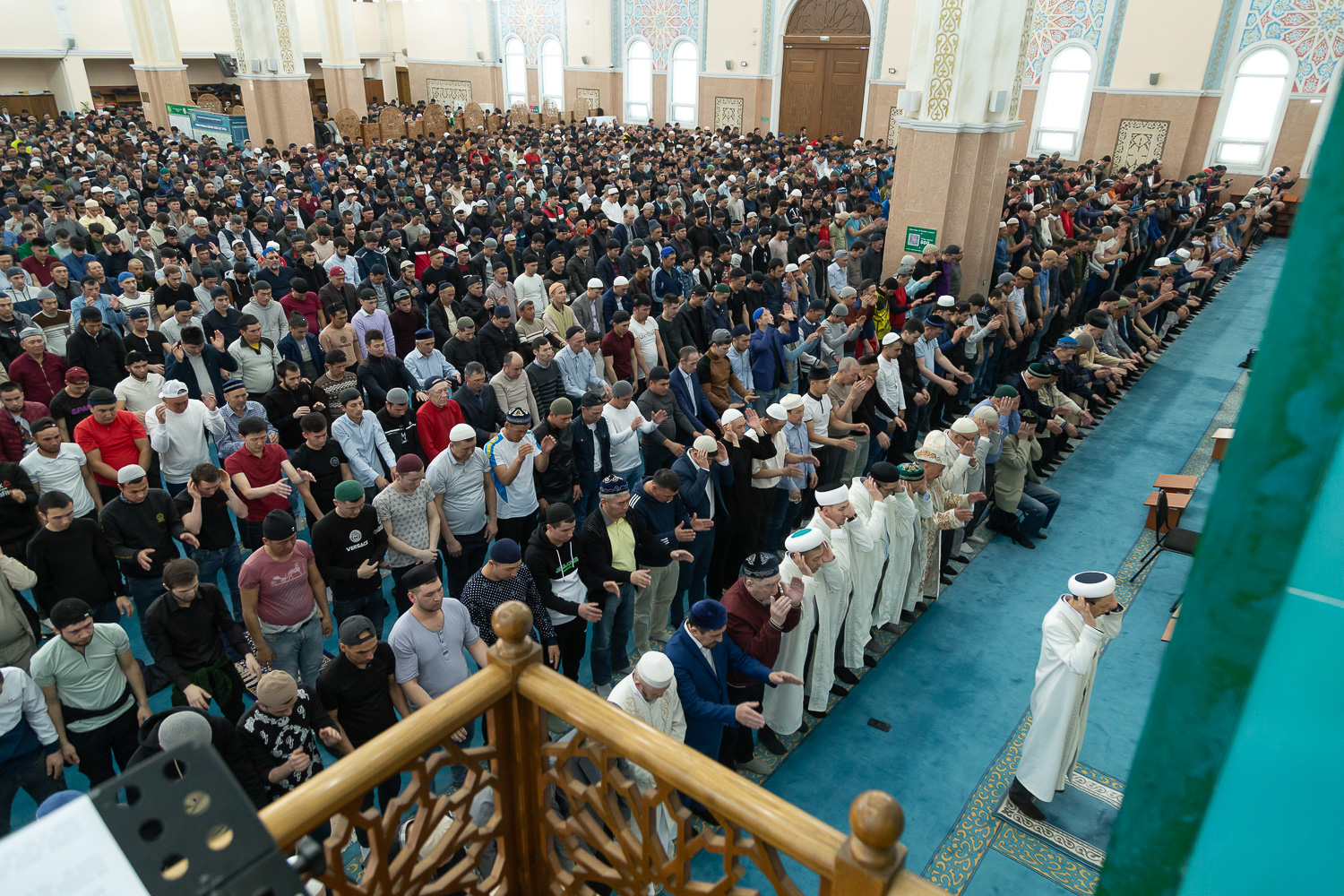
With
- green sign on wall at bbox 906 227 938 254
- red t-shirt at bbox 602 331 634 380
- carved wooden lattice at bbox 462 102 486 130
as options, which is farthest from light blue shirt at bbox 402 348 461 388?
carved wooden lattice at bbox 462 102 486 130

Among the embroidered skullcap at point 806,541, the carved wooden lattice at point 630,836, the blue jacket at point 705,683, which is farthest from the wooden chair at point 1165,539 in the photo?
the carved wooden lattice at point 630,836

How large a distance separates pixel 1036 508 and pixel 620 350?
4.00m

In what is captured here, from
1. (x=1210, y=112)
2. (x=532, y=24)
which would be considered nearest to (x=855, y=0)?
(x=1210, y=112)

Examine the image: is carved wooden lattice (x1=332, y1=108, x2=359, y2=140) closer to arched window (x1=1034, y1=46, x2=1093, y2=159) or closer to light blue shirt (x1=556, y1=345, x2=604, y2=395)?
arched window (x1=1034, y1=46, x2=1093, y2=159)

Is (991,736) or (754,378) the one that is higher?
(754,378)

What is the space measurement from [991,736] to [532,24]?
29972 mm

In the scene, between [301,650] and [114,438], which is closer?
[301,650]

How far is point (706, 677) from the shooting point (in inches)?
165

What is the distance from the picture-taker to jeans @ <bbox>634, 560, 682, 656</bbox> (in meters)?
5.35

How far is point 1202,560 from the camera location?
0.88 m

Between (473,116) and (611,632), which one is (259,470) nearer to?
(611,632)

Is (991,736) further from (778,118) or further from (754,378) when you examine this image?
(778,118)

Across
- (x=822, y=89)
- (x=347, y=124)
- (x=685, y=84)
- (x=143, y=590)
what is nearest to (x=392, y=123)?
(x=347, y=124)

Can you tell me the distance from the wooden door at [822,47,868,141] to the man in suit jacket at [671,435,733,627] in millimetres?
20398
